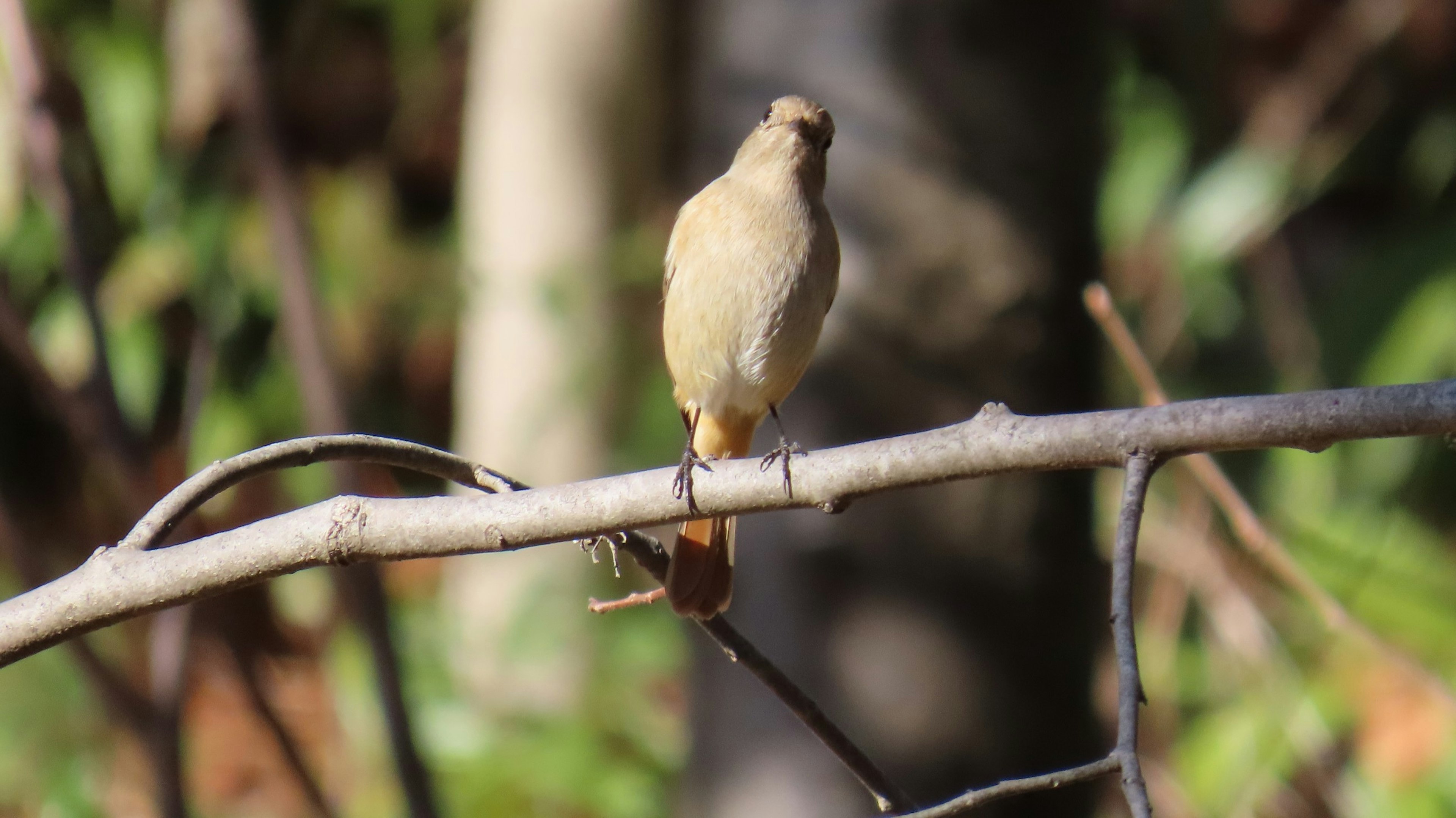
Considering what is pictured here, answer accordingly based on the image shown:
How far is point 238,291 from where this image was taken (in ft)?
17.3

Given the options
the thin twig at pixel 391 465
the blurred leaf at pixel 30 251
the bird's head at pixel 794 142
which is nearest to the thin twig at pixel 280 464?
the thin twig at pixel 391 465

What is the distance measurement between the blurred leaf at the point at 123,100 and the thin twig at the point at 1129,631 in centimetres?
495

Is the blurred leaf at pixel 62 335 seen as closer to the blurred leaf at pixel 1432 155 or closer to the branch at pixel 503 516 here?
the branch at pixel 503 516

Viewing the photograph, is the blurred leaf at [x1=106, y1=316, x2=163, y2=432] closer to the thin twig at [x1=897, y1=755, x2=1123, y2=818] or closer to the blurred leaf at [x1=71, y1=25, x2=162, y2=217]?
the blurred leaf at [x1=71, y1=25, x2=162, y2=217]

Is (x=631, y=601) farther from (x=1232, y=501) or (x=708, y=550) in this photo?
(x=1232, y=501)

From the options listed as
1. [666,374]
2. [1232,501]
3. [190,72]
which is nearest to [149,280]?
[190,72]

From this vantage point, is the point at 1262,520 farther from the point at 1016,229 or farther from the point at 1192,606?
the point at 1016,229

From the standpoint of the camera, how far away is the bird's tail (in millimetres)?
1881

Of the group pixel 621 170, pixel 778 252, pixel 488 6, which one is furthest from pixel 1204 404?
pixel 488 6

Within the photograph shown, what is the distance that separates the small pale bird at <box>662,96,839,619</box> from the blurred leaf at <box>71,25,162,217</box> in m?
3.71

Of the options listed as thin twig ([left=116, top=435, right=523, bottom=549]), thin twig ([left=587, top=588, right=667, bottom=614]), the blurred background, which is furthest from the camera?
the blurred background

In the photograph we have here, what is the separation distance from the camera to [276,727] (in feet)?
7.11

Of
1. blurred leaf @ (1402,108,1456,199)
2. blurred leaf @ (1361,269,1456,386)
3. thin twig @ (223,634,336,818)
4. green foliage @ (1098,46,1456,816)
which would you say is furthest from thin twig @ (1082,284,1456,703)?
blurred leaf @ (1402,108,1456,199)

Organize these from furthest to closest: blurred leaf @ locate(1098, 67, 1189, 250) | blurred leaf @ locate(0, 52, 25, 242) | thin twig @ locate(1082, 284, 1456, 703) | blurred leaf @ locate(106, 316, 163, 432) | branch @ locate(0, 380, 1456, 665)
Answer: blurred leaf @ locate(106, 316, 163, 432) → blurred leaf @ locate(1098, 67, 1189, 250) → blurred leaf @ locate(0, 52, 25, 242) → thin twig @ locate(1082, 284, 1456, 703) → branch @ locate(0, 380, 1456, 665)
